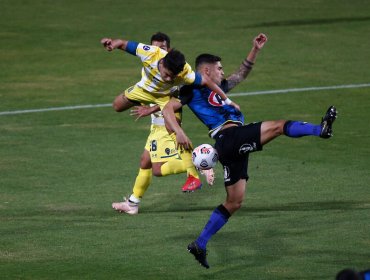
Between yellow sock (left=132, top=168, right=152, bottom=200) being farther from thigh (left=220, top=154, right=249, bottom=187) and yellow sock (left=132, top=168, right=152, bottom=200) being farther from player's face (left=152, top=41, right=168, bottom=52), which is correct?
thigh (left=220, top=154, right=249, bottom=187)

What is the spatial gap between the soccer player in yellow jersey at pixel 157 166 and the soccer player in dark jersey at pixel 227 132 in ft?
7.19

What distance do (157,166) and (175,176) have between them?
2.46 meters

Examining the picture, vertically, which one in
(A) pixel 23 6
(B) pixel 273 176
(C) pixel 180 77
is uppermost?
(C) pixel 180 77

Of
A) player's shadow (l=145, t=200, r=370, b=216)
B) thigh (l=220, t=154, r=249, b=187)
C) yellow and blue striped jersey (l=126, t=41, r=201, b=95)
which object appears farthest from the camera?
player's shadow (l=145, t=200, r=370, b=216)

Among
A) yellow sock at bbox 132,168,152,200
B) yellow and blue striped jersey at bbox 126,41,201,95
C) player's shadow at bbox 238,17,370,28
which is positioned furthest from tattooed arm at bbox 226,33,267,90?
player's shadow at bbox 238,17,370,28

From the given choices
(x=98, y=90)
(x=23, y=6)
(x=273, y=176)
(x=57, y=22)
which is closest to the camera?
(x=273, y=176)

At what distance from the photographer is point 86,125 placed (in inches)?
914

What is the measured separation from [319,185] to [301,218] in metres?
2.24

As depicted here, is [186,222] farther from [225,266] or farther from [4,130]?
[4,130]

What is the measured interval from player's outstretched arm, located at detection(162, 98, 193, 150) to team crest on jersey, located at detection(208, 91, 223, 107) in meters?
0.39

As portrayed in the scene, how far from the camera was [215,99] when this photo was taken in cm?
1416

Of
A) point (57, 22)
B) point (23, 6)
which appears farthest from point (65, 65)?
point (23, 6)

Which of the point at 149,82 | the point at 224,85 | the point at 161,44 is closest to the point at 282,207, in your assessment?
the point at 224,85

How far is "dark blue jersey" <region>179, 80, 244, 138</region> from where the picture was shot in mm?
14039
